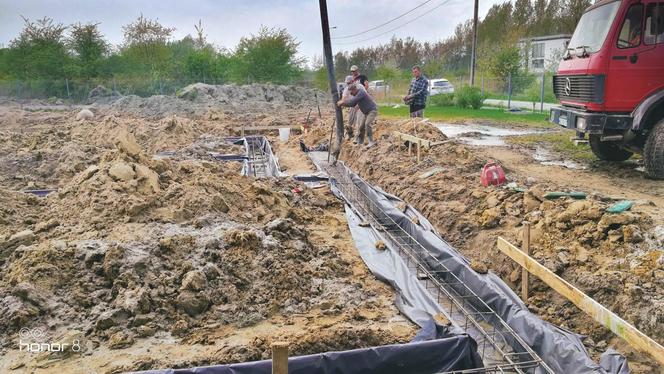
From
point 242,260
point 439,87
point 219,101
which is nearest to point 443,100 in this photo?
point 439,87

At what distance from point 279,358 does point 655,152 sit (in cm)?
728

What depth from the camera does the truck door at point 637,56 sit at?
303 inches

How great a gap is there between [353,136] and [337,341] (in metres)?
9.61

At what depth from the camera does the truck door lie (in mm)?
7707

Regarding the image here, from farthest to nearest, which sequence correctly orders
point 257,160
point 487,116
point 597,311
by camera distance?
point 487,116
point 257,160
point 597,311

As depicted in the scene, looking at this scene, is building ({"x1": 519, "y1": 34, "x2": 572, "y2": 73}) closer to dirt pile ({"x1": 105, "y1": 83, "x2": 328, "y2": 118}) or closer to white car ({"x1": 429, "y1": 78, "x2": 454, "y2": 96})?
white car ({"x1": 429, "y1": 78, "x2": 454, "y2": 96})

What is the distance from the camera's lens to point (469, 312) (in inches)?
193

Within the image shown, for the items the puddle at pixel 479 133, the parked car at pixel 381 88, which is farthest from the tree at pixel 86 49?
the puddle at pixel 479 133

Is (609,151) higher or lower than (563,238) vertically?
higher

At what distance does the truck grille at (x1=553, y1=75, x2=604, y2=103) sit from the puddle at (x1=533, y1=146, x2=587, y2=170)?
4.38ft

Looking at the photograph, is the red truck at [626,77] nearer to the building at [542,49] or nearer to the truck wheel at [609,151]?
the truck wheel at [609,151]

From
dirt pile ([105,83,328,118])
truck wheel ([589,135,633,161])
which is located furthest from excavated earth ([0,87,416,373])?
dirt pile ([105,83,328,118])

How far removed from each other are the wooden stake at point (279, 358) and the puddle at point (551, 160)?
8288 millimetres

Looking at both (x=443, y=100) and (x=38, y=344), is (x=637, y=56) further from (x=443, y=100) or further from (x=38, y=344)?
(x=443, y=100)
